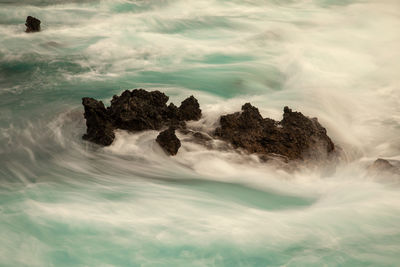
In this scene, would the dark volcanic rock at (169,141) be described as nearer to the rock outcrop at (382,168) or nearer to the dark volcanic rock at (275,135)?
the dark volcanic rock at (275,135)

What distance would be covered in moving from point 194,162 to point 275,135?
1214 mm

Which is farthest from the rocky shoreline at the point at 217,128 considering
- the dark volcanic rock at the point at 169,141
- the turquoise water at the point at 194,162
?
the turquoise water at the point at 194,162

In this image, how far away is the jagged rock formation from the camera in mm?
7594

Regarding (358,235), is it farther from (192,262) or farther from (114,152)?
(114,152)

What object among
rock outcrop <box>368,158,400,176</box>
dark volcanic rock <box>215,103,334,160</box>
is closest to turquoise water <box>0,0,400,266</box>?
rock outcrop <box>368,158,400,176</box>

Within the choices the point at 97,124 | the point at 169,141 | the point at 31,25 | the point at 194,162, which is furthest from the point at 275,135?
the point at 31,25

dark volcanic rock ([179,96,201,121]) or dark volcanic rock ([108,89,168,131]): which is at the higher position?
dark volcanic rock ([179,96,201,121])

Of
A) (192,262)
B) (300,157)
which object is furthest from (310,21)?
(192,262)

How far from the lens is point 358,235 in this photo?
589cm

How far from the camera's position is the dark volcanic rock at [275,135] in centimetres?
722

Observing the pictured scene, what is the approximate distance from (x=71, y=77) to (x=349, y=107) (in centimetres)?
585

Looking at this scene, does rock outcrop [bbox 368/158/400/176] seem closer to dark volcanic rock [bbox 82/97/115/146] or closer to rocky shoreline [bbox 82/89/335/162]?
rocky shoreline [bbox 82/89/335/162]

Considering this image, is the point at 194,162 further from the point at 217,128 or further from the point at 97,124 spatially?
the point at 97,124

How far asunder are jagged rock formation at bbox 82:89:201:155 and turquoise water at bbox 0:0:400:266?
176 millimetres
